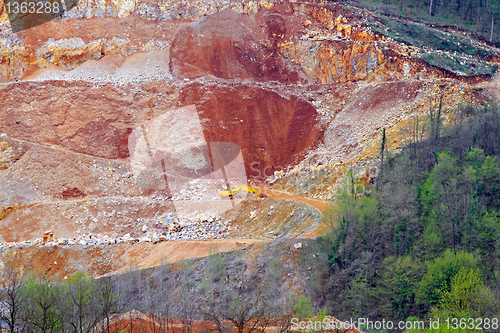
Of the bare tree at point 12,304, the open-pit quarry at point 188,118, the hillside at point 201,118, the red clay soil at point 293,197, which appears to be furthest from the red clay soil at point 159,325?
the red clay soil at point 293,197

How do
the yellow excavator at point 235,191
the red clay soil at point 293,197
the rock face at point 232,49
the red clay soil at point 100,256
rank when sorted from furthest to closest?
the rock face at point 232,49
the yellow excavator at point 235,191
the red clay soil at point 293,197
the red clay soil at point 100,256

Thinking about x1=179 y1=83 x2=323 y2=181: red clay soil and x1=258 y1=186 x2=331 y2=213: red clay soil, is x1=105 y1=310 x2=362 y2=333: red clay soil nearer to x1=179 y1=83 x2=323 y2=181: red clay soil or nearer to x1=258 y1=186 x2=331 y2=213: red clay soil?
x1=258 y1=186 x2=331 y2=213: red clay soil

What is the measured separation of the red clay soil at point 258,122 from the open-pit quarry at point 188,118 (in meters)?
0.13

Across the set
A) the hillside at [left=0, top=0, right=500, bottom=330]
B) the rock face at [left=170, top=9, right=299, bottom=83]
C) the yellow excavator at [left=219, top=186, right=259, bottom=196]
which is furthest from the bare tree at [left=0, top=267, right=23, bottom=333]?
the rock face at [left=170, top=9, right=299, bottom=83]

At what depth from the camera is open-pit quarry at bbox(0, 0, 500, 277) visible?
32250 mm

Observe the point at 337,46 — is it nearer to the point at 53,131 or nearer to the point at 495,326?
the point at 53,131

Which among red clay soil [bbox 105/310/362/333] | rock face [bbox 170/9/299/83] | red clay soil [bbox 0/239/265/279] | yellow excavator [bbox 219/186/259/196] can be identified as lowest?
red clay soil [bbox 0/239/265/279]

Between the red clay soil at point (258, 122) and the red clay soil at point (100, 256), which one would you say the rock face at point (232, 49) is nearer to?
the red clay soil at point (258, 122)

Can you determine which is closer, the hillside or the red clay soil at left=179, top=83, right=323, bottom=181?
the hillside

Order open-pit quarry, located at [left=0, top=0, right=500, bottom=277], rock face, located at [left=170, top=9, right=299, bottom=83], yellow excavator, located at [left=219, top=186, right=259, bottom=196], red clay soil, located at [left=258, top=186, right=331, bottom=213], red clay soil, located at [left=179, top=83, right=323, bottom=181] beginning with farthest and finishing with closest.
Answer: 1. rock face, located at [left=170, top=9, right=299, bottom=83]
2. red clay soil, located at [left=179, top=83, right=323, bottom=181]
3. yellow excavator, located at [left=219, top=186, right=259, bottom=196]
4. open-pit quarry, located at [left=0, top=0, right=500, bottom=277]
5. red clay soil, located at [left=258, top=186, right=331, bottom=213]

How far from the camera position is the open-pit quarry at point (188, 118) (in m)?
32.2

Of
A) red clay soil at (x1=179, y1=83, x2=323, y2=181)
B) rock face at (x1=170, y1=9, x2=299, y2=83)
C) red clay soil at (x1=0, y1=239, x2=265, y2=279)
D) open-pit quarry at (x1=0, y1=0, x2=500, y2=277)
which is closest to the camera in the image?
red clay soil at (x1=0, y1=239, x2=265, y2=279)

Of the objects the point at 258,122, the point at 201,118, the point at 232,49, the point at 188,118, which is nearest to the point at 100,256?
the point at 188,118

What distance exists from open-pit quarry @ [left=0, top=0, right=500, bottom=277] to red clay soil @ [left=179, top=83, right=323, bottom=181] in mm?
127
